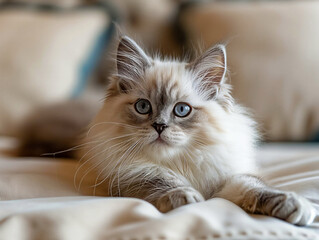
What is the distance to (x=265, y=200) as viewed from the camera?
0.99 meters

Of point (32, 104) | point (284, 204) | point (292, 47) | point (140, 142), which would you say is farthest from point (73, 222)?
point (292, 47)

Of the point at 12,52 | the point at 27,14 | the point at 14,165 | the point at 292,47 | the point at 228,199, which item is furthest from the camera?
the point at 27,14

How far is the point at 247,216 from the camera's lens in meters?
0.92

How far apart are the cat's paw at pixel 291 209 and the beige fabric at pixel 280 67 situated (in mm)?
1037

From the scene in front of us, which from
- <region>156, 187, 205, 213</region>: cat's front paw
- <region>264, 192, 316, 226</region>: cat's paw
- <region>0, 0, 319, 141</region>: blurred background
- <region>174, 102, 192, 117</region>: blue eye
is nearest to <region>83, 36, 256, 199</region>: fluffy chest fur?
<region>174, 102, 192, 117</region>: blue eye

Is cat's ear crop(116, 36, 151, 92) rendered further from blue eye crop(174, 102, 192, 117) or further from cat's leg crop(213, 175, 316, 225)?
cat's leg crop(213, 175, 316, 225)

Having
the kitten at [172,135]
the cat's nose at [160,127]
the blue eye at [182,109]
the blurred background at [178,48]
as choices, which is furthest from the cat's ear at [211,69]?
the blurred background at [178,48]

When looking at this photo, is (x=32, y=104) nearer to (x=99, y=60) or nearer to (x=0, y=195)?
(x=99, y=60)

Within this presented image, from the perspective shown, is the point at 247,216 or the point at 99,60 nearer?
the point at 247,216

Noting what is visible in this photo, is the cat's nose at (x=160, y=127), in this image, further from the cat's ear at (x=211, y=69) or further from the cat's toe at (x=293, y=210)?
the cat's toe at (x=293, y=210)

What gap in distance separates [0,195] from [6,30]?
4.42 feet

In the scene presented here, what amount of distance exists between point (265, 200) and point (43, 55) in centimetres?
160

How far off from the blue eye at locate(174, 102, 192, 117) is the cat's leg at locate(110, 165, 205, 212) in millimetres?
172

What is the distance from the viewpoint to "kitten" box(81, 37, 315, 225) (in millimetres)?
1143
